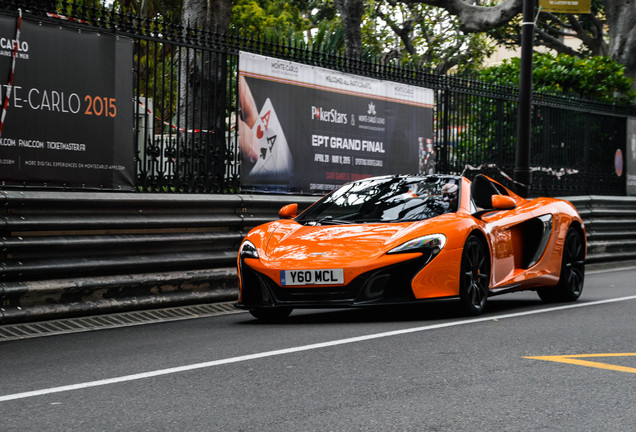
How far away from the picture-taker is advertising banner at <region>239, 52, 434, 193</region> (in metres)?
11.6

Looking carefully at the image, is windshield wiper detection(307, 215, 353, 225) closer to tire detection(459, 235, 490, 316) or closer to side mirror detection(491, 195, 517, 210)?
tire detection(459, 235, 490, 316)

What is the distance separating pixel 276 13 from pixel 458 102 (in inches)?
1255

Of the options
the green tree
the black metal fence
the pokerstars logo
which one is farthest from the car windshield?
the green tree

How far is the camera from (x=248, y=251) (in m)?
8.21

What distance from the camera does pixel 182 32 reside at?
10.6 meters

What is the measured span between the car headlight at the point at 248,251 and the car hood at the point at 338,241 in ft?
0.34

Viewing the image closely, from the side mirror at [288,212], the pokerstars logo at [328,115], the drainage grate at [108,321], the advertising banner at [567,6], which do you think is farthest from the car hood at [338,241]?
the advertising banner at [567,6]

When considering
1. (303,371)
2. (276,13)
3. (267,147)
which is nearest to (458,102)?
(267,147)

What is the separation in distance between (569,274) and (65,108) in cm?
545

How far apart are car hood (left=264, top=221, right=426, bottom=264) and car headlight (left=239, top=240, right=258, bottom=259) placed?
0.34 feet

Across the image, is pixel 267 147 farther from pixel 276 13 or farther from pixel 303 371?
pixel 276 13

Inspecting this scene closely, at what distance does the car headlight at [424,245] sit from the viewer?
25.6ft

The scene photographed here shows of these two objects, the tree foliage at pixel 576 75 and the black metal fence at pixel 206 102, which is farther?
the tree foliage at pixel 576 75

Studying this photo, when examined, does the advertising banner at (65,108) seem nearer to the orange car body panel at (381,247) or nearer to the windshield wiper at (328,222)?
the orange car body panel at (381,247)
